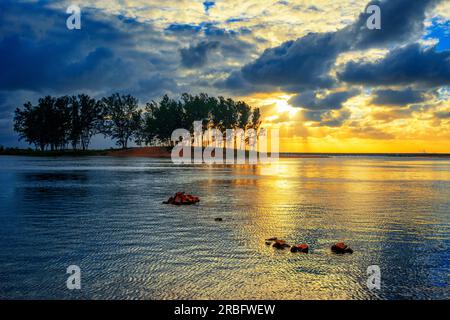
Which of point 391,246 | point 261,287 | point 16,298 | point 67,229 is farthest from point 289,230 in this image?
point 16,298

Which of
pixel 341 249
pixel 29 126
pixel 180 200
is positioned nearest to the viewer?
pixel 341 249

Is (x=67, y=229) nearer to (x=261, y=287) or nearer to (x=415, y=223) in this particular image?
(x=261, y=287)

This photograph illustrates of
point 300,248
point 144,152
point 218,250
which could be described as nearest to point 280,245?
point 300,248

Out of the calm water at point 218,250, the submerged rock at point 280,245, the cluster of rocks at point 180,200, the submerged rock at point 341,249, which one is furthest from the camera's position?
the cluster of rocks at point 180,200

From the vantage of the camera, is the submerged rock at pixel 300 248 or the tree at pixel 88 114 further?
the tree at pixel 88 114

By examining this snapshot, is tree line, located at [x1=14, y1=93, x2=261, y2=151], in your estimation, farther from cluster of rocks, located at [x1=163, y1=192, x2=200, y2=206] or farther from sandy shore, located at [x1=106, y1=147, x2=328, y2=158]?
cluster of rocks, located at [x1=163, y1=192, x2=200, y2=206]

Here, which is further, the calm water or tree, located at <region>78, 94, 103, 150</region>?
tree, located at <region>78, 94, 103, 150</region>

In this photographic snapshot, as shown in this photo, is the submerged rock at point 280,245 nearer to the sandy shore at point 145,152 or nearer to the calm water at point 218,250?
the calm water at point 218,250

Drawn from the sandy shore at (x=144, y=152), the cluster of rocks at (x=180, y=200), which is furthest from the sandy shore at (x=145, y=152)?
the cluster of rocks at (x=180, y=200)

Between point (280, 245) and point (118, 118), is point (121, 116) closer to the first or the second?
point (118, 118)

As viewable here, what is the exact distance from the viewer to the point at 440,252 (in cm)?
1148

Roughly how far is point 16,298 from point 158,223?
27.9 feet

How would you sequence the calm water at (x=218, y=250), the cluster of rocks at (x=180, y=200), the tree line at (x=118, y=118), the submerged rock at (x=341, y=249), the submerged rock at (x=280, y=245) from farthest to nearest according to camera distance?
the tree line at (x=118, y=118) → the cluster of rocks at (x=180, y=200) → the submerged rock at (x=280, y=245) → the submerged rock at (x=341, y=249) → the calm water at (x=218, y=250)

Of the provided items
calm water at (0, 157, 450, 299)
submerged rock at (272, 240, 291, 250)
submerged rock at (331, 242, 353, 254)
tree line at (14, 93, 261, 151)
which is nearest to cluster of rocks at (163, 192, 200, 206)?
calm water at (0, 157, 450, 299)
